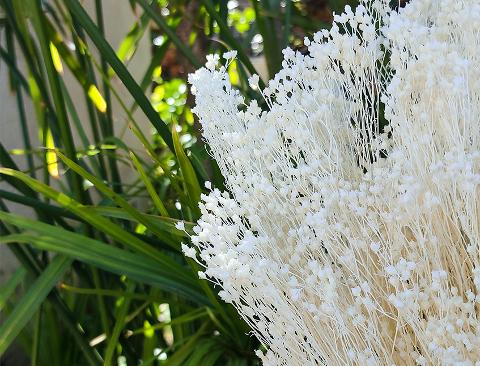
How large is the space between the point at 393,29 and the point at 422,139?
0.09 metres

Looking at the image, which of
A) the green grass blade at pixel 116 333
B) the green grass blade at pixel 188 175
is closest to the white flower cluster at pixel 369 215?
the green grass blade at pixel 188 175

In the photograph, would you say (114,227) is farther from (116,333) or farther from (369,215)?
(369,215)

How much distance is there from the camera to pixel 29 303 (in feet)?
2.58

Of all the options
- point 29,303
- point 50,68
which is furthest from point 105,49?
point 29,303

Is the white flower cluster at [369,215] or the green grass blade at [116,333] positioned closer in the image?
the white flower cluster at [369,215]

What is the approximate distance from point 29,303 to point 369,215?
414 mm

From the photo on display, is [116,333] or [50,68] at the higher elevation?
[50,68]

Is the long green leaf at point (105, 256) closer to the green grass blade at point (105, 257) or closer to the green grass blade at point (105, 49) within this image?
the green grass blade at point (105, 257)

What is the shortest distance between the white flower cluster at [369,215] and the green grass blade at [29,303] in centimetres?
28

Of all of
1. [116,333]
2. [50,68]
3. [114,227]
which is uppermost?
[50,68]

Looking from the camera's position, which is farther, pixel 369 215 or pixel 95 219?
pixel 95 219

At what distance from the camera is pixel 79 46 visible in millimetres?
996

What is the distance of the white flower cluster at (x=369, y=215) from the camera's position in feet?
1.63

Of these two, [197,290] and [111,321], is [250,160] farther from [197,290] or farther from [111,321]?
[111,321]
